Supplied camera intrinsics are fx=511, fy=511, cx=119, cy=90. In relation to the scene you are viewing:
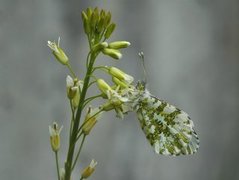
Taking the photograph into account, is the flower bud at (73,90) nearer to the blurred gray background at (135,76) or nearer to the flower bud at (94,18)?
the flower bud at (94,18)

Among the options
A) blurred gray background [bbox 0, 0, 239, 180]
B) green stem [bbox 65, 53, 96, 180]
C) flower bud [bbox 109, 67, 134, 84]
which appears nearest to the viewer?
green stem [bbox 65, 53, 96, 180]

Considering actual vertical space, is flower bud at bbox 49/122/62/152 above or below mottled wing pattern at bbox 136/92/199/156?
below

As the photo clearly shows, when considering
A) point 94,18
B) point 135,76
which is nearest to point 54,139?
point 94,18

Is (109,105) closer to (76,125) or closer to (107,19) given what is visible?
(76,125)

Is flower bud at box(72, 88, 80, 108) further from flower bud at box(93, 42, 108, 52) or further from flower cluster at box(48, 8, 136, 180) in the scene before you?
flower bud at box(93, 42, 108, 52)

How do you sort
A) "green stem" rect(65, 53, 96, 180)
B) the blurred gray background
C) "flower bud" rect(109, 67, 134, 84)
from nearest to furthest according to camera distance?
"green stem" rect(65, 53, 96, 180)
"flower bud" rect(109, 67, 134, 84)
the blurred gray background

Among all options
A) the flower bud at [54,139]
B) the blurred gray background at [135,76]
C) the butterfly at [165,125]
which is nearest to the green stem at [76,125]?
the flower bud at [54,139]

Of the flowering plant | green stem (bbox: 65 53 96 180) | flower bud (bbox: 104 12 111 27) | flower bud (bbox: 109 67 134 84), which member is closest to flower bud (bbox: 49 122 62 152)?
the flowering plant
